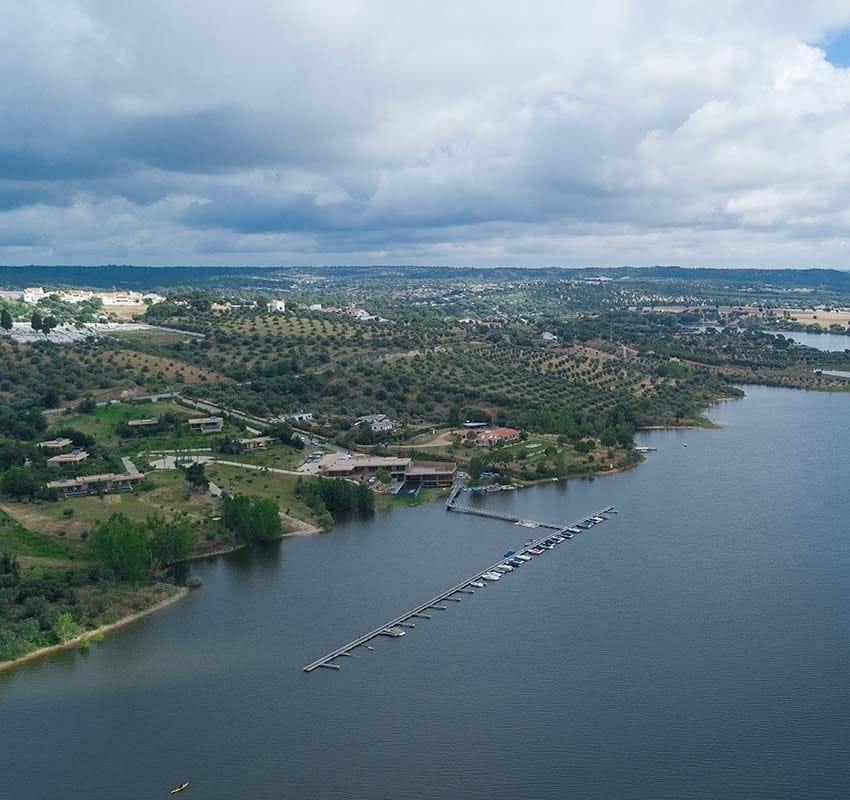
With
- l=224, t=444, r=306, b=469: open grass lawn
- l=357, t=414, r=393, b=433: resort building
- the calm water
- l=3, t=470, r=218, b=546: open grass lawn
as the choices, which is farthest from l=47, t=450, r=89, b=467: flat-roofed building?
l=357, t=414, r=393, b=433: resort building

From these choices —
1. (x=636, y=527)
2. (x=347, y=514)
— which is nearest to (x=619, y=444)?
(x=636, y=527)

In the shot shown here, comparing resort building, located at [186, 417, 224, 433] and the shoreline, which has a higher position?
resort building, located at [186, 417, 224, 433]

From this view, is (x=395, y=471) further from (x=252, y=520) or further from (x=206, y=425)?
(x=206, y=425)

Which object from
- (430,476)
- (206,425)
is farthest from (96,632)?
(206,425)

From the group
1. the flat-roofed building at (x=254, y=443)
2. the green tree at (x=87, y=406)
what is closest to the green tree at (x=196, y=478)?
the flat-roofed building at (x=254, y=443)

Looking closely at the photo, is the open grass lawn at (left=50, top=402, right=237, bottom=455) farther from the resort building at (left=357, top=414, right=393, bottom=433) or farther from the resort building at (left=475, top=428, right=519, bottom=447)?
the resort building at (left=475, top=428, right=519, bottom=447)

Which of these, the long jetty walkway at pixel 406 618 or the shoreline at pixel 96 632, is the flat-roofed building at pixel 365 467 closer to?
the long jetty walkway at pixel 406 618
